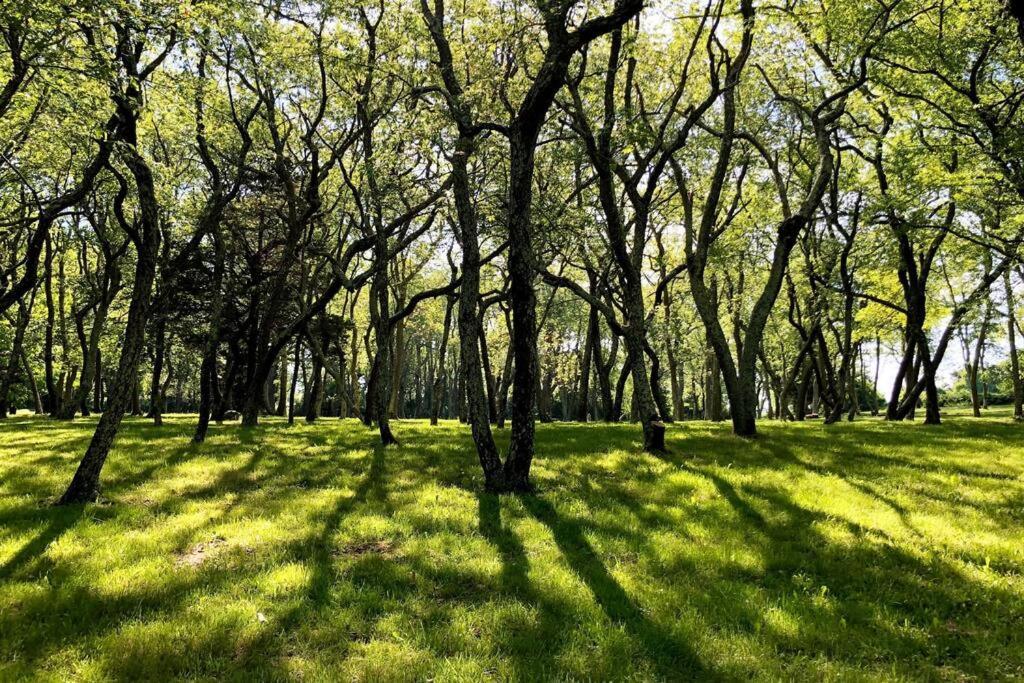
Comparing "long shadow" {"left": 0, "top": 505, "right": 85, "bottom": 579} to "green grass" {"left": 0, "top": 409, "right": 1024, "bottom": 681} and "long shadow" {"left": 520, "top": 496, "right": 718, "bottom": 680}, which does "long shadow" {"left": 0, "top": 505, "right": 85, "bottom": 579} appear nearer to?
"green grass" {"left": 0, "top": 409, "right": 1024, "bottom": 681}

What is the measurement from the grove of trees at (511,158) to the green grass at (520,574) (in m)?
2.13

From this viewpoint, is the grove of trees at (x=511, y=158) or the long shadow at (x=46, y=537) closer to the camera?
the long shadow at (x=46, y=537)

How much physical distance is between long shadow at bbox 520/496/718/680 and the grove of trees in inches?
112

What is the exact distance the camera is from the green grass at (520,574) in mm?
5137

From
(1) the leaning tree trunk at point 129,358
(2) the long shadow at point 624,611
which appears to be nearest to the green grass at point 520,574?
(2) the long shadow at point 624,611

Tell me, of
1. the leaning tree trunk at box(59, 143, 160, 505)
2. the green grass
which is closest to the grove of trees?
the leaning tree trunk at box(59, 143, 160, 505)

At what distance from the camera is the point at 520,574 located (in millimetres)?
7059

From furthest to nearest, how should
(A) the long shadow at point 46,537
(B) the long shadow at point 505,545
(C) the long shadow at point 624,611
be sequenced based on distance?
1. (A) the long shadow at point 46,537
2. (B) the long shadow at point 505,545
3. (C) the long shadow at point 624,611

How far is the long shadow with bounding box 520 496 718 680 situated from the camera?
200 inches

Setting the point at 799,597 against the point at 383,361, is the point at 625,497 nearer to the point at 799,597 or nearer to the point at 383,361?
the point at 799,597

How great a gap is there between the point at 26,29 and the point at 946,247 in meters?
29.0

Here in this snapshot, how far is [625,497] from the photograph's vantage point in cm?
1094

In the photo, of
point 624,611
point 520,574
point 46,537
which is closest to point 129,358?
point 46,537

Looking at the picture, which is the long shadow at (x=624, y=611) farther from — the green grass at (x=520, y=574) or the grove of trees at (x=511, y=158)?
the grove of trees at (x=511, y=158)
